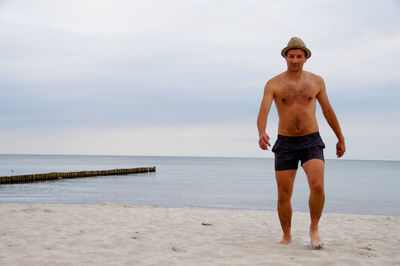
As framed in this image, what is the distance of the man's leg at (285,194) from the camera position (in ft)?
16.2

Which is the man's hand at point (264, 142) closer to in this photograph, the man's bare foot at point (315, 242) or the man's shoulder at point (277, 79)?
the man's shoulder at point (277, 79)

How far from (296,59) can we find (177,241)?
2986 mm

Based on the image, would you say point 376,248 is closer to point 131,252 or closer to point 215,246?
point 215,246

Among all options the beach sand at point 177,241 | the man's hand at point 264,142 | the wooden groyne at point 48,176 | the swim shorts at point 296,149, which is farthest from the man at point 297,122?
the wooden groyne at point 48,176

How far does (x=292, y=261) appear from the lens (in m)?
4.01

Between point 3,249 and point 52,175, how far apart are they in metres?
35.5

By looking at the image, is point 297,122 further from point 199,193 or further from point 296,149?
point 199,193

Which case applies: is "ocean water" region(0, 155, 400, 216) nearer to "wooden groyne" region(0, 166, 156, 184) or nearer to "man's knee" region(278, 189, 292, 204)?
"wooden groyne" region(0, 166, 156, 184)

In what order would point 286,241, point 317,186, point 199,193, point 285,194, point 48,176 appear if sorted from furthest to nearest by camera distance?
point 48,176 → point 199,193 → point 286,241 → point 285,194 → point 317,186

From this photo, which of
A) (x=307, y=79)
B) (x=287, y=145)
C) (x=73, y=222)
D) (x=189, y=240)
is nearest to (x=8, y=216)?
(x=73, y=222)

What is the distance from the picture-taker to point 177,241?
5281 mm

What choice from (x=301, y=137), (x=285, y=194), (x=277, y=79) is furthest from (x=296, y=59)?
(x=285, y=194)

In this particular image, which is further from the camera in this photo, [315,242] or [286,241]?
[286,241]

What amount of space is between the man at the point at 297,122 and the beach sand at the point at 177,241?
25.3 inches
